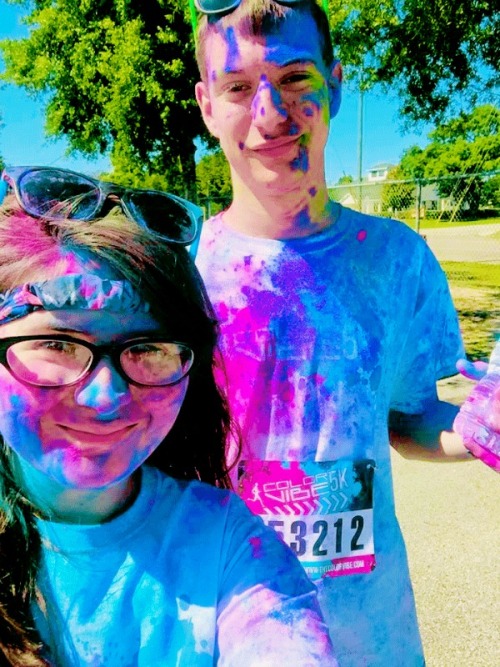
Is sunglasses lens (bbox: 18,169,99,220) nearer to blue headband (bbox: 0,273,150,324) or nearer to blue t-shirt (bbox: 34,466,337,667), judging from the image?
blue headband (bbox: 0,273,150,324)

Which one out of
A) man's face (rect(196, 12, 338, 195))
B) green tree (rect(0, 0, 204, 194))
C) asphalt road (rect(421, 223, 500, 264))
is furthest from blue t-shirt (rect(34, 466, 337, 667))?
asphalt road (rect(421, 223, 500, 264))

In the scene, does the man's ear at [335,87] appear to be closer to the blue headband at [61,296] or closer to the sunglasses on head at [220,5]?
the sunglasses on head at [220,5]

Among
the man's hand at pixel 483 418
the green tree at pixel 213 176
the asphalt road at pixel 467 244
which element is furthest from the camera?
the asphalt road at pixel 467 244

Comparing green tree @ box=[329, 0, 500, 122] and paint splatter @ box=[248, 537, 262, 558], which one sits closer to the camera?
paint splatter @ box=[248, 537, 262, 558]

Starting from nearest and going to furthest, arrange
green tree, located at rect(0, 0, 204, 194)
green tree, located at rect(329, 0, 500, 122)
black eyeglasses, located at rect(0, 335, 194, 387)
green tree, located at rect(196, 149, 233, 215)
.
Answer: black eyeglasses, located at rect(0, 335, 194, 387) < green tree, located at rect(329, 0, 500, 122) < green tree, located at rect(0, 0, 204, 194) < green tree, located at rect(196, 149, 233, 215)

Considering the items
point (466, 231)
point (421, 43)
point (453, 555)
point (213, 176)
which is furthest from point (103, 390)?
point (466, 231)

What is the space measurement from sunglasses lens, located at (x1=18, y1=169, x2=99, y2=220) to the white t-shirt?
0.44m

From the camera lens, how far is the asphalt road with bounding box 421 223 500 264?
53.5ft

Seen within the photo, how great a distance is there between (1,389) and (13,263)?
0.19 meters

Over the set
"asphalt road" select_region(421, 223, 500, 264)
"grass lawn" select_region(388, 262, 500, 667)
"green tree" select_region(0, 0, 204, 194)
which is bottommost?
"grass lawn" select_region(388, 262, 500, 667)

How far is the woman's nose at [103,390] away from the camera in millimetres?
869

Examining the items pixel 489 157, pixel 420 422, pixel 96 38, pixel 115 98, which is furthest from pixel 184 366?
pixel 489 157

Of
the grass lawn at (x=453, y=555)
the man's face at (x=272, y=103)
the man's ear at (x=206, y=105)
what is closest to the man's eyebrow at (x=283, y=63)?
the man's face at (x=272, y=103)

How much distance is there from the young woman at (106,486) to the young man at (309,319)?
0.32 m
